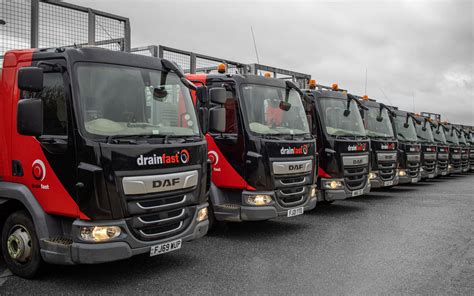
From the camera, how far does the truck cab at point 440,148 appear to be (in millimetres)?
16797

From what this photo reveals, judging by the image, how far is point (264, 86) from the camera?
747cm

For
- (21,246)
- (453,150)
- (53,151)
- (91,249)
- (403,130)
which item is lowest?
(21,246)

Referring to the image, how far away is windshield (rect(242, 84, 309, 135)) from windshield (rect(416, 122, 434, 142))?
888cm

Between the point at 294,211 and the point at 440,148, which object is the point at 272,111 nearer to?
the point at 294,211

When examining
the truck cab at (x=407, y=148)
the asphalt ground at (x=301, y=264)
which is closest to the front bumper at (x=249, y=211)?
the asphalt ground at (x=301, y=264)

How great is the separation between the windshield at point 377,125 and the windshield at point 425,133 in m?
4.14

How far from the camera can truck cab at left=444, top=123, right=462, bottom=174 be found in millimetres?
18547

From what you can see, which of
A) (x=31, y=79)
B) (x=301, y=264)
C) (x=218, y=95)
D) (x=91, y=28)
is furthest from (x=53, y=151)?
(x=91, y=28)

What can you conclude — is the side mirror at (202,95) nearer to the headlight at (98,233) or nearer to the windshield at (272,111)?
the windshield at (272,111)

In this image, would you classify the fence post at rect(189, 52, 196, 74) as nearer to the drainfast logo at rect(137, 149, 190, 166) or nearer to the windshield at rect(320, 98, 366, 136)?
the windshield at rect(320, 98, 366, 136)

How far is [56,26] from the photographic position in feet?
22.8

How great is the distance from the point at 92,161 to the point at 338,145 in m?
5.79

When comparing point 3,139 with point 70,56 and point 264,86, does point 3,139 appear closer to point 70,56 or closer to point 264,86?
point 70,56

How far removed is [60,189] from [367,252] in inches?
157
